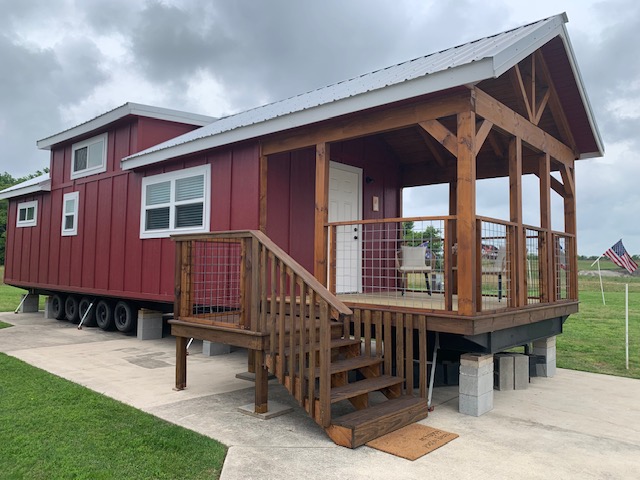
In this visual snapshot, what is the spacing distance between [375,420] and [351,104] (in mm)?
2995

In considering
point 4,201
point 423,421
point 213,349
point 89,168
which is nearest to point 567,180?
point 423,421

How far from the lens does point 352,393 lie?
3863 mm

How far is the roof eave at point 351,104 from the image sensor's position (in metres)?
4.14

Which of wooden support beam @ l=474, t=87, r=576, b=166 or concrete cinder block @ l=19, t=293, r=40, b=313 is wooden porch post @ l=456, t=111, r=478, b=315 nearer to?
wooden support beam @ l=474, t=87, r=576, b=166

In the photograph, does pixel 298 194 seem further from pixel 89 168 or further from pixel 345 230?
pixel 89 168

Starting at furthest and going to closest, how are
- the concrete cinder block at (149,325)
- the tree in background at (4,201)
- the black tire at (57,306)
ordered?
the tree in background at (4,201)
the black tire at (57,306)
the concrete cinder block at (149,325)

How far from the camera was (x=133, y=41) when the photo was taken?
71.4 feet

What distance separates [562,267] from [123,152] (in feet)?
25.1

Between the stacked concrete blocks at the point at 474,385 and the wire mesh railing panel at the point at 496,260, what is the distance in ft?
1.79

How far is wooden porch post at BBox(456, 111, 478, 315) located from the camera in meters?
4.26

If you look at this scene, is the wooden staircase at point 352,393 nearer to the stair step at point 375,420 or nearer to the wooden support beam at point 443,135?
the stair step at point 375,420

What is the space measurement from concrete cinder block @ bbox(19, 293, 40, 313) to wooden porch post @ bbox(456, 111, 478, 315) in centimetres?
1189

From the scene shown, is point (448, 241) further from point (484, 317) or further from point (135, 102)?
point (135, 102)

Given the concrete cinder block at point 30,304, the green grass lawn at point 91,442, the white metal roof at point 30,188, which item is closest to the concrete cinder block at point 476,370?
the green grass lawn at point 91,442
